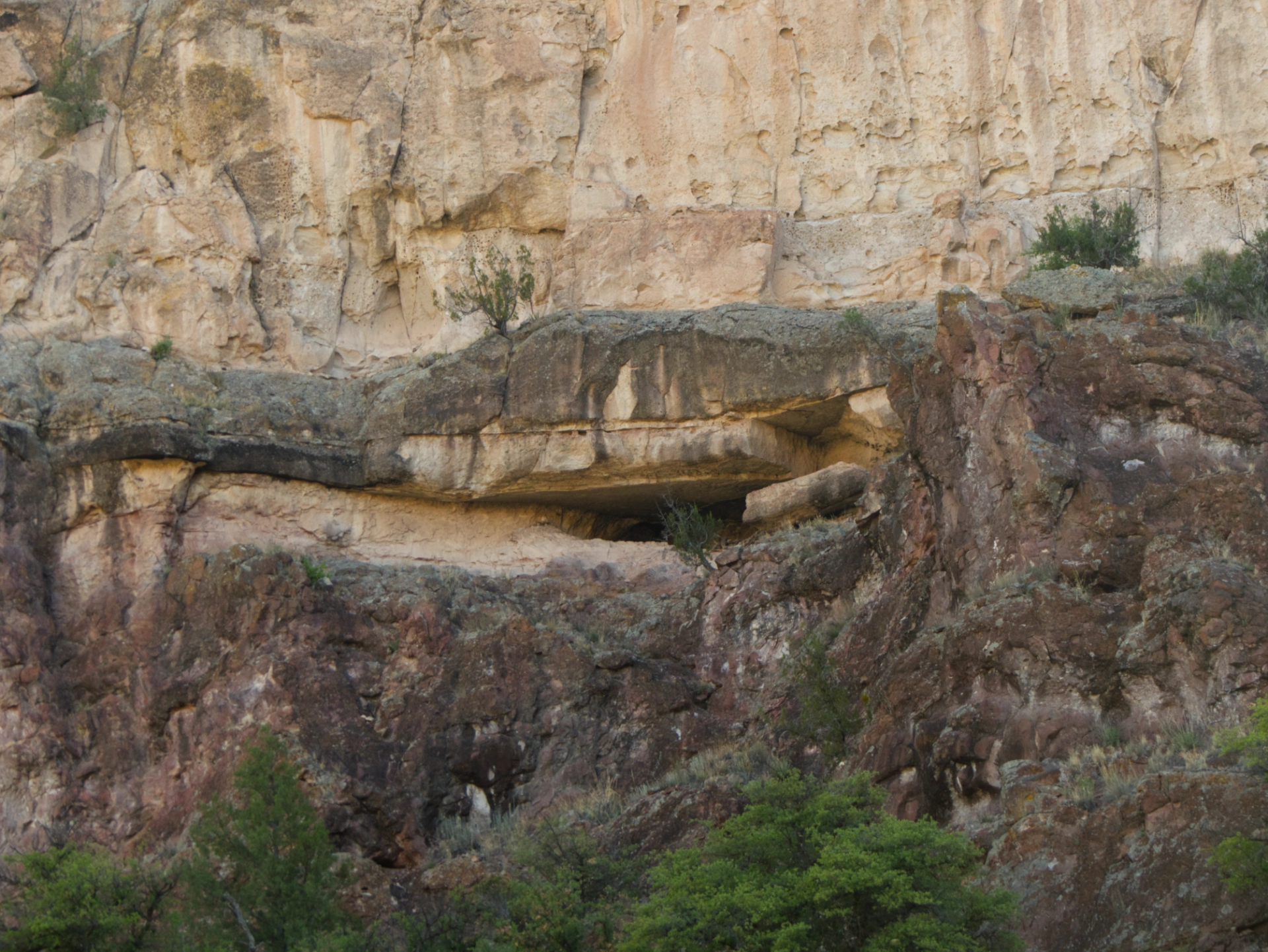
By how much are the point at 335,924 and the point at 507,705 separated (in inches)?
251

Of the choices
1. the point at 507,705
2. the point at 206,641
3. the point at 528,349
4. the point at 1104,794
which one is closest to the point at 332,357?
the point at 528,349

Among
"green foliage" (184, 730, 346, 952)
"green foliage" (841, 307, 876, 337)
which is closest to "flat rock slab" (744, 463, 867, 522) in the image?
"green foliage" (841, 307, 876, 337)

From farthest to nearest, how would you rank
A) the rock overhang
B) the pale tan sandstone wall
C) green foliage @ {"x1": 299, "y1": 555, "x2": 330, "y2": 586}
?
the pale tan sandstone wall
the rock overhang
green foliage @ {"x1": 299, "y1": 555, "x2": 330, "y2": 586}

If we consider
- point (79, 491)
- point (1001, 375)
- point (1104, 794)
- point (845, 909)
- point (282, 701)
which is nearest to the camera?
point (845, 909)

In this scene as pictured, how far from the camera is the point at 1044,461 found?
18.6 metres

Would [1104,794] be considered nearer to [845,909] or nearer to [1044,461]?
[845,909]

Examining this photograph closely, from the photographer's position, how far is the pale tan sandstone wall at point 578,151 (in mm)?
28906

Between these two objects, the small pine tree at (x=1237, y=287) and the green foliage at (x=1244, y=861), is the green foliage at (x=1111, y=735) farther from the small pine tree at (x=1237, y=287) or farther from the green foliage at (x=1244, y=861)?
the small pine tree at (x=1237, y=287)

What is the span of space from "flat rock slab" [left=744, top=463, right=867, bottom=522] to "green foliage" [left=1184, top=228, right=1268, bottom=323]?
17.4 feet

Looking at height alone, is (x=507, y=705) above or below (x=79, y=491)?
below

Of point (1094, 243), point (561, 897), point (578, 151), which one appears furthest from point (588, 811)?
point (578, 151)

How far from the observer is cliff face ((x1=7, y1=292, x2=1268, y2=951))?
1622 centimetres

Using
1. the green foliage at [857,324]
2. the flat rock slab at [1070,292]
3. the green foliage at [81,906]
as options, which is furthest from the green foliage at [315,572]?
the flat rock slab at [1070,292]

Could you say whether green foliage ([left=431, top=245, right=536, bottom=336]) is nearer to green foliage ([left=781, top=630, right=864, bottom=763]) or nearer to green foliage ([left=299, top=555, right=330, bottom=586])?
green foliage ([left=299, top=555, right=330, bottom=586])
